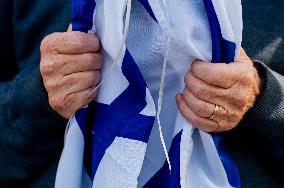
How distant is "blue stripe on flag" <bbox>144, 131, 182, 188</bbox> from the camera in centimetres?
88

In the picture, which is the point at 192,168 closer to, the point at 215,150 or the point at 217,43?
the point at 215,150

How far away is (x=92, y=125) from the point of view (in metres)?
0.94

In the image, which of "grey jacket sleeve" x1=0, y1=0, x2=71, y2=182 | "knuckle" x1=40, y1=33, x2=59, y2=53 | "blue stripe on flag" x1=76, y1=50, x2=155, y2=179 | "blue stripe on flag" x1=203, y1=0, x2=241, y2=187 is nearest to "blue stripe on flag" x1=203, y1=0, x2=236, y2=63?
"blue stripe on flag" x1=203, y1=0, x2=241, y2=187

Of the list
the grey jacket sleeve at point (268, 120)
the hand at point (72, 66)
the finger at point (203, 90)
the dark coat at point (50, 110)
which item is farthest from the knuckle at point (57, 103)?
the grey jacket sleeve at point (268, 120)

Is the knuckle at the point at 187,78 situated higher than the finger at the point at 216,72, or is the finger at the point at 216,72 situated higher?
the finger at the point at 216,72

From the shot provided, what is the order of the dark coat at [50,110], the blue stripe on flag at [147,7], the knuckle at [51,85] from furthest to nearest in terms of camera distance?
1. the dark coat at [50,110]
2. the knuckle at [51,85]
3. the blue stripe on flag at [147,7]

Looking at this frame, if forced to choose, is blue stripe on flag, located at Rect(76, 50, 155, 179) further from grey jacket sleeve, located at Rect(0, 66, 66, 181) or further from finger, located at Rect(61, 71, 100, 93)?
grey jacket sleeve, located at Rect(0, 66, 66, 181)

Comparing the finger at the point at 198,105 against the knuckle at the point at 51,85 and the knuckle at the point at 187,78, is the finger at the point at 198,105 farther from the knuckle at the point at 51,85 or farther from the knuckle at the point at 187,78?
the knuckle at the point at 51,85

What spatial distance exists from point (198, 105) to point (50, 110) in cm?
35

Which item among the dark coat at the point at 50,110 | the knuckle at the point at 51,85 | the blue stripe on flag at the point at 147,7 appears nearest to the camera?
the blue stripe on flag at the point at 147,7

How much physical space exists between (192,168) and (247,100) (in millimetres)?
144

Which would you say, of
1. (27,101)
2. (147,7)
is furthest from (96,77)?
(27,101)

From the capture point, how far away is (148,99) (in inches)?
34.3

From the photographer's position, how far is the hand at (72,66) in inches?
34.4
